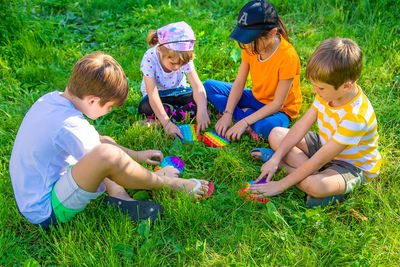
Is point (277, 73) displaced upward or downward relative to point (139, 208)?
upward

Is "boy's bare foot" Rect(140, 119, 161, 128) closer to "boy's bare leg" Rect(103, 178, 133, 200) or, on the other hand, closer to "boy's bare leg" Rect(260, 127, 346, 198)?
"boy's bare leg" Rect(103, 178, 133, 200)

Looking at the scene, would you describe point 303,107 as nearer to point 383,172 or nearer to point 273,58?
point 273,58

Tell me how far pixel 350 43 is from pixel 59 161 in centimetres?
181

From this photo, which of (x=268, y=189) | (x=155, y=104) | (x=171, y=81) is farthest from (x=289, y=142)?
(x=171, y=81)

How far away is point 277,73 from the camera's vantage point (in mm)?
2816

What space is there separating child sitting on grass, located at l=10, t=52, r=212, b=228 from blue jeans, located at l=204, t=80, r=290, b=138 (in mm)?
1182

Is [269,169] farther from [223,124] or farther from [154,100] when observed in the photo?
[154,100]

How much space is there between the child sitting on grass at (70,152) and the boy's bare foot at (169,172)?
36 centimetres

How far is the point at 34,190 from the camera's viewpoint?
77.6 inches

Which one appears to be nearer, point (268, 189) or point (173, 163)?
point (268, 189)

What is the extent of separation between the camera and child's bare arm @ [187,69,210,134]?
308 centimetres

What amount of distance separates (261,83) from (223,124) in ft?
1.53

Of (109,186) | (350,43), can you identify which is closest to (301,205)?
(350,43)

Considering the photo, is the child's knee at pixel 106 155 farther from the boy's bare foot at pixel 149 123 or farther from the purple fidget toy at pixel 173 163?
the boy's bare foot at pixel 149 123
